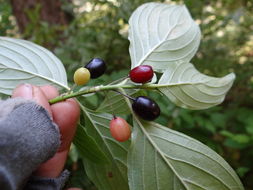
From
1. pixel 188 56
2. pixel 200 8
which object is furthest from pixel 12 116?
pixel 200 8

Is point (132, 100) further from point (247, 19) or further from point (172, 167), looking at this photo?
point (247, 19)

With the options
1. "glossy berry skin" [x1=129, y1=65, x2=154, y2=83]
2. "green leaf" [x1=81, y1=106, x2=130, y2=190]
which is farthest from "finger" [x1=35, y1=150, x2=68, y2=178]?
"glossy berry skin" [x1=129, y1=65, x2=154, y2=83]

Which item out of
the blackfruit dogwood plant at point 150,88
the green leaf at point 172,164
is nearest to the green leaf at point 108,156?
the blackfruit dogwood plant at point 150,88

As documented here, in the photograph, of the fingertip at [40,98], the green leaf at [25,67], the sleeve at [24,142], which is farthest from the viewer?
the green leaf at [25,67]

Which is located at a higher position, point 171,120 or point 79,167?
point 171,120

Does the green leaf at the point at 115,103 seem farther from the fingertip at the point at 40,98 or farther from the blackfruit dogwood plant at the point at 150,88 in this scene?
the fingertip at the point at 40,98

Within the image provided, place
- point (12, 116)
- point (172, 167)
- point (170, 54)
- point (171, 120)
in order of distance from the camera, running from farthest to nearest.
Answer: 1. point (171, 120)
2. point (170, 54)
3. point (172, 167)
4. point (12, 116)

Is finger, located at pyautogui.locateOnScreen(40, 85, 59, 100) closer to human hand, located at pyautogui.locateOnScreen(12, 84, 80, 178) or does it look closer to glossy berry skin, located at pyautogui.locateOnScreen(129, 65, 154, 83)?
human hand, located at pyautogui.locateOnScreen(12, 84, 80, 178)

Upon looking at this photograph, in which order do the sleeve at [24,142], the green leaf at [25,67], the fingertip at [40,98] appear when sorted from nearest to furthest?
the sleeve at [24,142]
the fingertip at [40,98]
the green leaf at [25,67]
